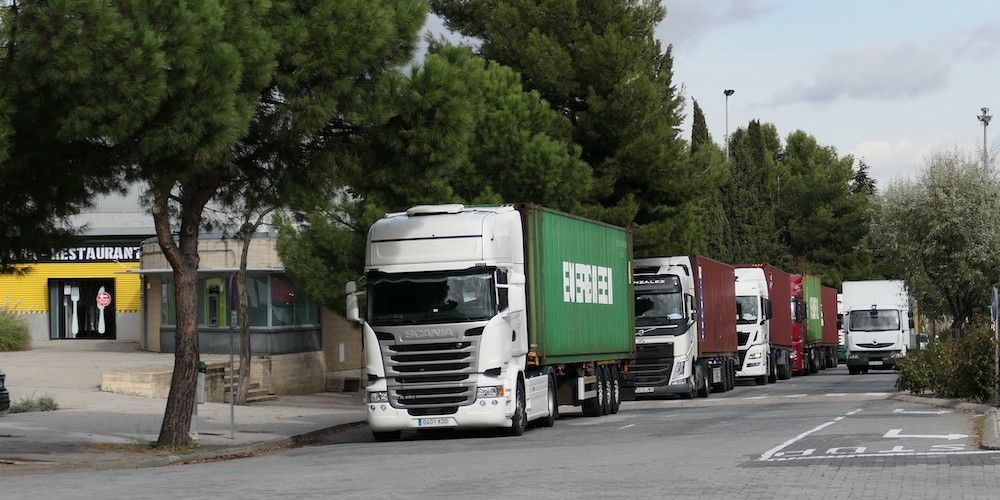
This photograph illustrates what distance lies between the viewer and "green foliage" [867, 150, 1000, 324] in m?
44.8

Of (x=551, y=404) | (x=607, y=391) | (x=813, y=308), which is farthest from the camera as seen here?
(x=813, y=308)

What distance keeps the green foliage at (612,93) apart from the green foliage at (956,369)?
9.89 meters

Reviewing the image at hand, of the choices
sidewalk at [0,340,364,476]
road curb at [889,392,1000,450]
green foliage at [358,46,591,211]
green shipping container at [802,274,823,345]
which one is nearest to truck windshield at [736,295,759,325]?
green foliage at [358,46,591,211]

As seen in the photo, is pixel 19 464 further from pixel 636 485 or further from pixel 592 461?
pixel 636 485

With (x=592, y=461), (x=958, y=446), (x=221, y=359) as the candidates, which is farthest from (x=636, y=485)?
(x=221, y=359)

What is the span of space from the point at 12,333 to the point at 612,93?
20781 mm

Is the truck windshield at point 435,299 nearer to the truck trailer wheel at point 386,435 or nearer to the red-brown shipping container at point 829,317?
the truck trailer wheel at point 386,435

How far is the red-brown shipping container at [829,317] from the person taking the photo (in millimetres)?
65250

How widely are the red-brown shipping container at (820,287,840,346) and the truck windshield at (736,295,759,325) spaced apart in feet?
60.2

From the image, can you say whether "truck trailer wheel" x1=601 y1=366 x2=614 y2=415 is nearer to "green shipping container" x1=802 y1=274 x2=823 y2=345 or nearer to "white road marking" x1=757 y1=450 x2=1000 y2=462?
"white road marking" x1=757 y1=450 x2=1000 y2=462

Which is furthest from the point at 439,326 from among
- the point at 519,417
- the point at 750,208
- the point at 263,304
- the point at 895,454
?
the point at 750,208

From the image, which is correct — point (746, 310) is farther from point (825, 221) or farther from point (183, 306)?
point (825, 221)

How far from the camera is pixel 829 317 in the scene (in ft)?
220

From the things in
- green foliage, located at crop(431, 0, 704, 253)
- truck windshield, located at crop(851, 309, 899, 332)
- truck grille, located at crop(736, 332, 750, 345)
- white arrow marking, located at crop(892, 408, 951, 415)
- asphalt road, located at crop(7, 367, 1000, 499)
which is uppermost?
green foliage, located at crop(431, 0, 704, 253)
